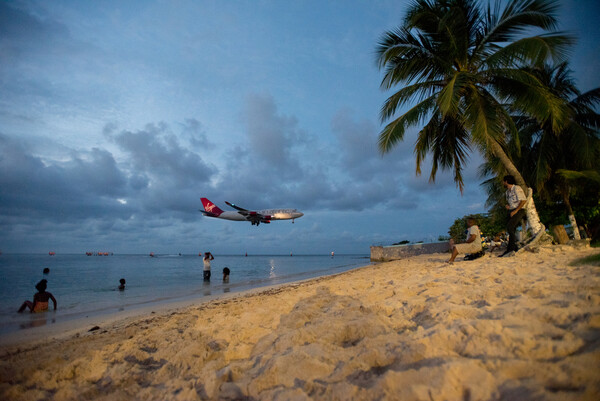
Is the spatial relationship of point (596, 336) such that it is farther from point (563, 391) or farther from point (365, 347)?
point (365, 347)

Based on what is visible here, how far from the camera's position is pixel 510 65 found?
25.8 ft

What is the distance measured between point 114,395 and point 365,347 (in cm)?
198

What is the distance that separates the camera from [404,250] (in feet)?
64.5

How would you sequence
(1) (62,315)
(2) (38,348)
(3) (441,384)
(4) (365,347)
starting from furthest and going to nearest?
(1) (62,315) < (2) (38,348) < (4) (365,347) < (3) (441,384)

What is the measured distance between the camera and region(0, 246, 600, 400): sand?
1368 millimetres

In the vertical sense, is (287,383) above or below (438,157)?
below

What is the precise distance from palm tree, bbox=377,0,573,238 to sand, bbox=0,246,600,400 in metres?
5.78

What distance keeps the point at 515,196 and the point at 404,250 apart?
14141 mm

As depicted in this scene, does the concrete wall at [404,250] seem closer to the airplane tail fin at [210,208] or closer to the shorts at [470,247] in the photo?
the shorts at [470,247]

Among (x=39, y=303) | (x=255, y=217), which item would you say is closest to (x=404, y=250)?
(x=39, y=303)

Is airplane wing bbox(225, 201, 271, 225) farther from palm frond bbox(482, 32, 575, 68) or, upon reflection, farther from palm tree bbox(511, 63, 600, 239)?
palm frond bbox(482, 32, 575, 68)

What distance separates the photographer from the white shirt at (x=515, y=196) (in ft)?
20.3

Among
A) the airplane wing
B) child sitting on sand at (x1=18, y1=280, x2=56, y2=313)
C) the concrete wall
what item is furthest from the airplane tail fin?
child sitting on sand at (x1=18, y1=280, x2=56, y2=313)

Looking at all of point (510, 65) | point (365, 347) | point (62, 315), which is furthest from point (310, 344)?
point (510, 65)
